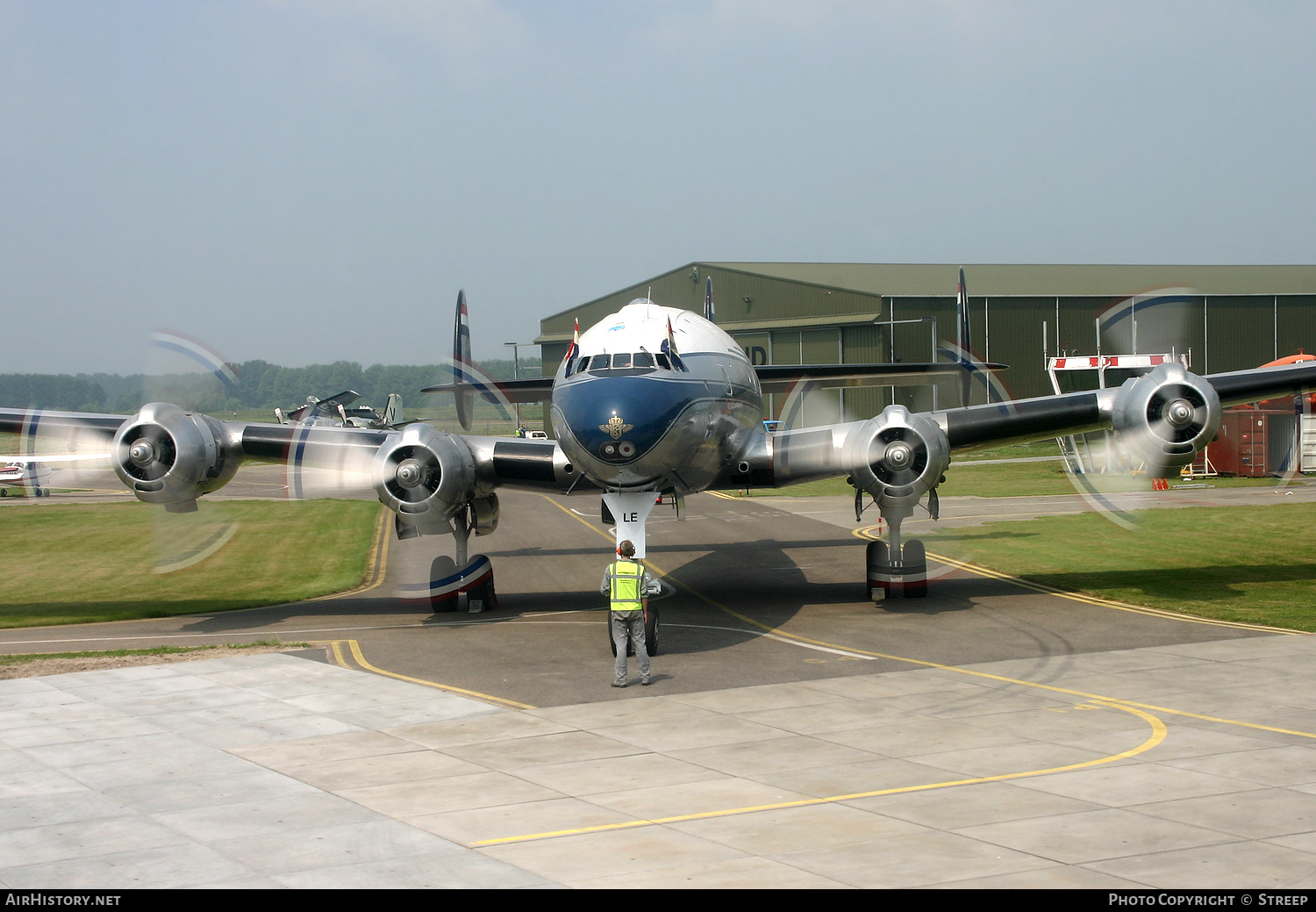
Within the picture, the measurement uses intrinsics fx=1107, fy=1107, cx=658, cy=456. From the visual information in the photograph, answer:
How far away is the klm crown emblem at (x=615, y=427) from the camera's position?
1628 cm

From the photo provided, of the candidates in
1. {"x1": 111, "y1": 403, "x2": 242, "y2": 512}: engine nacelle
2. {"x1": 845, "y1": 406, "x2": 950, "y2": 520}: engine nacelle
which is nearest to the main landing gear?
{"x1": 845, "y1": 406, "x2": 950, "y2": 520}: engine nacelle

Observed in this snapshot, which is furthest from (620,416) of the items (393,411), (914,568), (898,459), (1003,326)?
(1003,326)

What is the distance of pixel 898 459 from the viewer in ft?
61.1

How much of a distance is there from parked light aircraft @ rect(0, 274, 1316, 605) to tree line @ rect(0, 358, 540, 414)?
1273 millimetres

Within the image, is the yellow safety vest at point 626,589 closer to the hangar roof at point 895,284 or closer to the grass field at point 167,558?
the grass field at point 167,558

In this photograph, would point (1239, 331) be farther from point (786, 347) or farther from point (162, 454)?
point (162, 454)

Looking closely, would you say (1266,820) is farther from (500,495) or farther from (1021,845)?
(500,495)

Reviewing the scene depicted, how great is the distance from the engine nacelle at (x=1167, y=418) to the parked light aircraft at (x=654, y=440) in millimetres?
27

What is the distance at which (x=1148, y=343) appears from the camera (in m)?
70.4

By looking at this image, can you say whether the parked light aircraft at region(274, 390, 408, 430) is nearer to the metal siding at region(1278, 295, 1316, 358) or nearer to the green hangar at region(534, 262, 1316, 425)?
the green hangar at region(534, 262, 1316, 425)

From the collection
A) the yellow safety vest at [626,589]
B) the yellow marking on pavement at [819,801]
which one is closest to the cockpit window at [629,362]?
the yellow safety vest at [626,589]

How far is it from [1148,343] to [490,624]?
203 ft

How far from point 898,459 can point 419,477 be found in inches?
321

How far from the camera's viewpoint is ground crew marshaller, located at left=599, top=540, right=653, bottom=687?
14.0 m
